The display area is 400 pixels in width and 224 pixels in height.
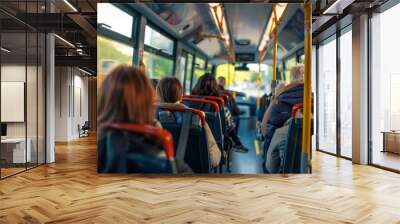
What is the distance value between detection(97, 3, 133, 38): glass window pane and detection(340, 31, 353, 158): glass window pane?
20.4 feet

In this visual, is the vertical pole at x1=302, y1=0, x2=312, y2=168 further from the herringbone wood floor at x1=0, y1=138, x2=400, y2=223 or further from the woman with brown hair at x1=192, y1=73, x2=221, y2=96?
the woman with brown hair at x1=192, y1=73, x2=221, y2=96

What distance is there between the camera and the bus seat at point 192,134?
9.77ft

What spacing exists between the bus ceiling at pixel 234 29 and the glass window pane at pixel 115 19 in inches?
21.6

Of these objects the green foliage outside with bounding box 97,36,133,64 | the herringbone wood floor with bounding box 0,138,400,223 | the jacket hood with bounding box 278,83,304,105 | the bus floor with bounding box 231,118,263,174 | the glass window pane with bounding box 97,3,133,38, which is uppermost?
the glass window pane with bounding box 97,3,133,38

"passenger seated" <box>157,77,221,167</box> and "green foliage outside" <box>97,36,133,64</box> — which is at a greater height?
"green foliage outside" <box>97,36,133,64</box>

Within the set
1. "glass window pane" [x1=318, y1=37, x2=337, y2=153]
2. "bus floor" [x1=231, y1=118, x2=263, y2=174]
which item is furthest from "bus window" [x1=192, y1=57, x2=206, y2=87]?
"glass window pane" [x1=318, y1=37, x2=337, y2=153]

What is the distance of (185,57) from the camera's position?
3764 millimetres

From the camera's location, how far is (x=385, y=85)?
23.6 ft

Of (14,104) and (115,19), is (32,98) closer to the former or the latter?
(14,104)

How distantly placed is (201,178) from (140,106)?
3826mm

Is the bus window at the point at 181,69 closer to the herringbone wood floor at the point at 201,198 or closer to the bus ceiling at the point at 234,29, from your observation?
the bus ceiling at the point at 234,29

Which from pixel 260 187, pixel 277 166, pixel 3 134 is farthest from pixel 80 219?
pixel 3 134

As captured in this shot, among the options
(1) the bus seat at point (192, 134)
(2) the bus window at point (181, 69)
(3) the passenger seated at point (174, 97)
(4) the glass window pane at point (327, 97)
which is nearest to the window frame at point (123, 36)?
(3) the passenger seated at point (174, 97)

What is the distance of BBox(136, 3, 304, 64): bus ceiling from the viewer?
390 centimetres
